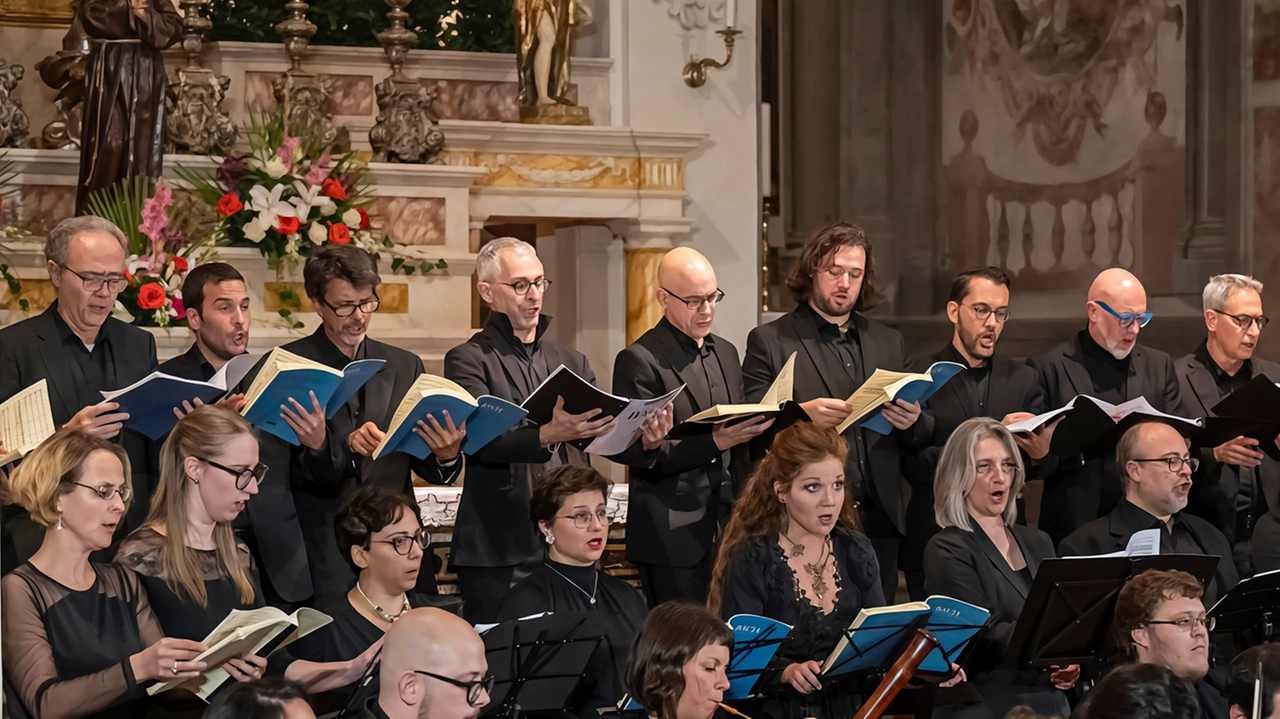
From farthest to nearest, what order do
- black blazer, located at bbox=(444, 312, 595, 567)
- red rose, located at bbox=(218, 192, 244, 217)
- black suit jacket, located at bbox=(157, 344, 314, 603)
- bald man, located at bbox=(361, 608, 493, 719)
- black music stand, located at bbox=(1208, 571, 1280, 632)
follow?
1. red rose, located at bbox=(218, 192, 244, 217)
2. black blazer, located at bbox=(444, 312, 595, 567)
3. black music stand, located at bbox=(1208, 571, 1280, 632)
4. black suit jacket, located at bbox=(157, 344, 314, 603)
5. bald man, located at bbox=(361, 608, 493, 719)

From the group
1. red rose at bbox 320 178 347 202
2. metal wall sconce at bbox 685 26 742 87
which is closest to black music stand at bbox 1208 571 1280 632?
red rose at bbox 320 178 347 202

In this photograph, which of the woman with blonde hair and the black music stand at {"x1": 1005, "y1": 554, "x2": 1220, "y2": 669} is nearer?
the black music stand at {"x1": 1005, "y1": 554, "x2": 1220, "y2": 669}

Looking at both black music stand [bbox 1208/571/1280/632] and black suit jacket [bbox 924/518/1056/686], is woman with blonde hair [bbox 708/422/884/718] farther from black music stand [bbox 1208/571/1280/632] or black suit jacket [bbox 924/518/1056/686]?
black music stand [bbox 1208/571/1280/632]

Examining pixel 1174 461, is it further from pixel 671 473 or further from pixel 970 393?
pixel 671 473

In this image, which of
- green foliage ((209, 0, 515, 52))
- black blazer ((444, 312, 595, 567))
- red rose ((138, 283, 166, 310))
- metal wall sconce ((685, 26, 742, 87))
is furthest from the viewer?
metal wall sconce ((685, 26, 742, 87))

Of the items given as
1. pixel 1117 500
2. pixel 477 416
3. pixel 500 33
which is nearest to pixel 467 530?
pixel 477 416

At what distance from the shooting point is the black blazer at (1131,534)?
513cm

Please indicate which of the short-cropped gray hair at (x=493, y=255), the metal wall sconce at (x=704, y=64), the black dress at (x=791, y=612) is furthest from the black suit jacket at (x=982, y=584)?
the metal wall sconce at (x=704, y=64)

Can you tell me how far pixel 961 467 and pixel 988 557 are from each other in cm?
27

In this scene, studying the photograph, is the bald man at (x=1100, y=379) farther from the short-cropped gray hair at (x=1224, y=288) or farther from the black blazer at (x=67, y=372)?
the black blazer at (x=67, y=372)

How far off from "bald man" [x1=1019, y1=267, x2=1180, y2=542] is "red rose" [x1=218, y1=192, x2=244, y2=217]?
316 cm

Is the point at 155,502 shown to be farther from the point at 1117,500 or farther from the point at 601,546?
the point at 1117,500

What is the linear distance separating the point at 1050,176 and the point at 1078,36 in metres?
0.75

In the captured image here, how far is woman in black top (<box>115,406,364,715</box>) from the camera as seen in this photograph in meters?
4.02
